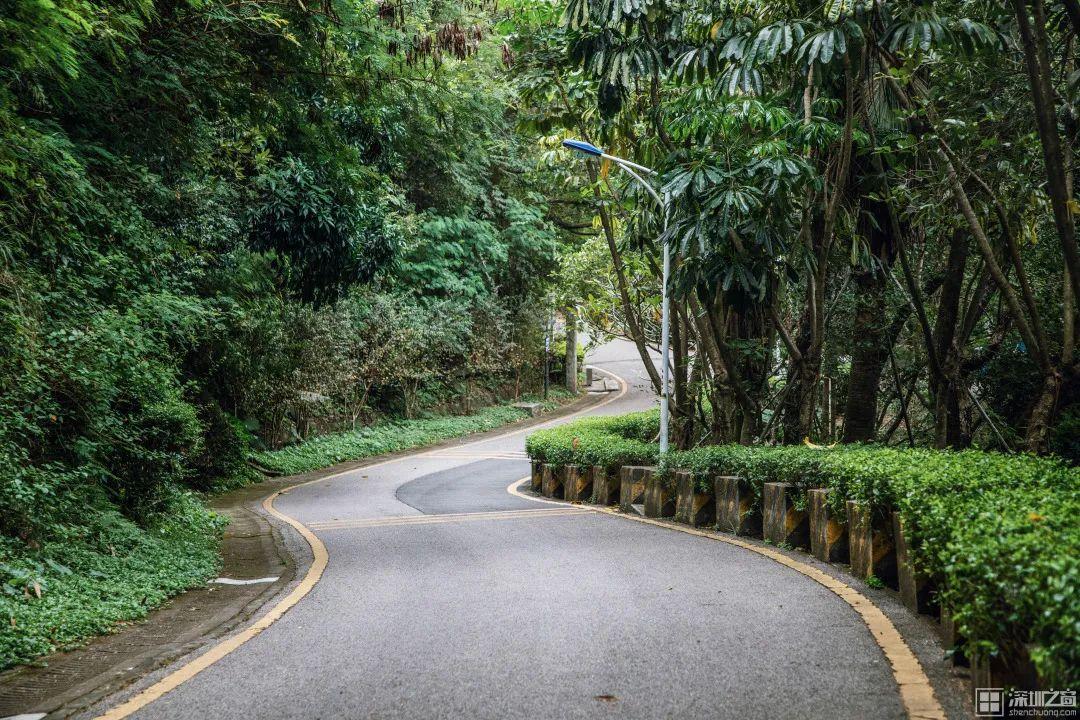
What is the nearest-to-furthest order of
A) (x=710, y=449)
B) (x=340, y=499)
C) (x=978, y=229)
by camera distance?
(x=978, y=229) → (x=710, y=449) → (x=340, y=499)

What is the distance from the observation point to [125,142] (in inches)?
428

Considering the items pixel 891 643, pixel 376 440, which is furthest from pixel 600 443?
pixel 376 440

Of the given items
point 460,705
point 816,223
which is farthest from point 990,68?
point 460,705

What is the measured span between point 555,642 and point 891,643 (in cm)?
210

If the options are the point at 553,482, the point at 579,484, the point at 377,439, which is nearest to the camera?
the point at 579,484

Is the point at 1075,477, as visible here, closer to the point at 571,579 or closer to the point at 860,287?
the point at 571,579

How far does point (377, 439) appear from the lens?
3022cm

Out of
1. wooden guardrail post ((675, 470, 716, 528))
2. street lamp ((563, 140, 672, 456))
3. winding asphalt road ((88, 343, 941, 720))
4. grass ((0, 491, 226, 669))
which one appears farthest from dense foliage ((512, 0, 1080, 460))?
grass ((0, 491, 226, 669))

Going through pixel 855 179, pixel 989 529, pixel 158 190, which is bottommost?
pixel 989 529

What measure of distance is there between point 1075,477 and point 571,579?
13.7 feet

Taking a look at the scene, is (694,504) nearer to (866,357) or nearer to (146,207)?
(866,357)

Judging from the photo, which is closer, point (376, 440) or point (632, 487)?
point (632, 487)

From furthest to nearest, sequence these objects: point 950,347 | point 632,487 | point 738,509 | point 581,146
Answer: point 632,487, point 581,146, point 950,347, point 738,509

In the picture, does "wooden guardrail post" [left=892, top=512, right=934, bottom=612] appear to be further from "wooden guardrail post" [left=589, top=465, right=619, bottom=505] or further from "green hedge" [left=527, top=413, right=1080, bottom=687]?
"wooden guardrail post" [left=589, top=465, right=619, bottom=505]
